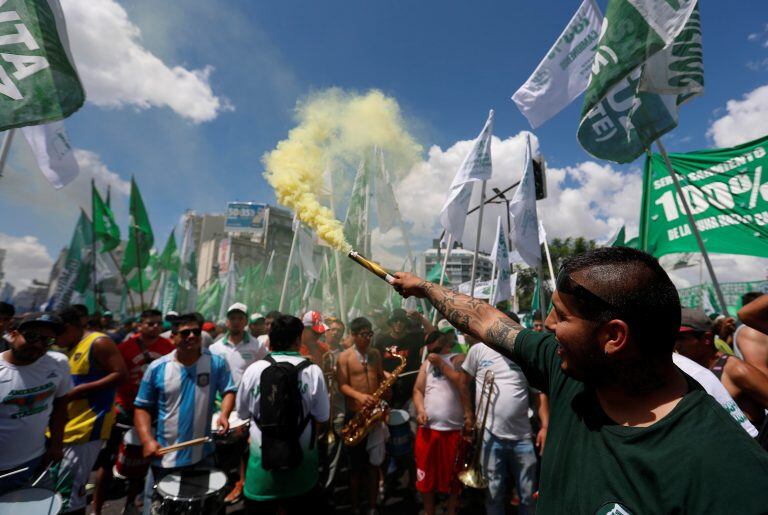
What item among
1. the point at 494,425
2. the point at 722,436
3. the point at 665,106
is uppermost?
the point at 665,106

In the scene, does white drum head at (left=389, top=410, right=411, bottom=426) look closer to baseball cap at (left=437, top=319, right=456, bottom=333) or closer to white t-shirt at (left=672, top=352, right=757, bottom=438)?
baseball cap at (left=437, top=319, right=456, bottom=333)

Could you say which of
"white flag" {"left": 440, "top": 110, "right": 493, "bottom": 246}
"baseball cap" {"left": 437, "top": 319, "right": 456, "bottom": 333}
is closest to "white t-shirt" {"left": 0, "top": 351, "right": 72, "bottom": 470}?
"baseball cap" {"left": 437, "top": 319, "right": 456, "bottom": 333}

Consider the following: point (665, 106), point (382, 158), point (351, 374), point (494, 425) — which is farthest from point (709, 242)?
point (382, 158)

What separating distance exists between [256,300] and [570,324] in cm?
2289

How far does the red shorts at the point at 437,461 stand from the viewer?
4719 mm

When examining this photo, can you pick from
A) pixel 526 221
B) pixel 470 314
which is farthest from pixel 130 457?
pixel 526 221

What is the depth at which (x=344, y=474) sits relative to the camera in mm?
6500

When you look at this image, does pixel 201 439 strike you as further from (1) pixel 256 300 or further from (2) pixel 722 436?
(1) pixel 256 300

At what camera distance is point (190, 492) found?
11.1 ft

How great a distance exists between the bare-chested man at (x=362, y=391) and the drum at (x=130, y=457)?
2574mm

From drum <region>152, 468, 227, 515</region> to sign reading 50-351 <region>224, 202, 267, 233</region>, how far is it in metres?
74.7

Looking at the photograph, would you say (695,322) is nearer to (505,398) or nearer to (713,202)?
(505,398)

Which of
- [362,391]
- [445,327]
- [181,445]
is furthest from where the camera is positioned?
[445,327]

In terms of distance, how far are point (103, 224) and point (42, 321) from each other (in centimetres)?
1199
